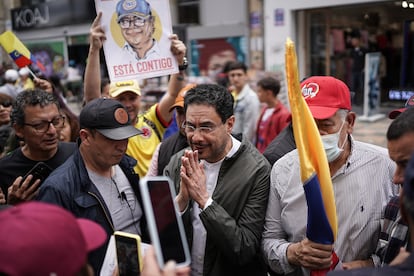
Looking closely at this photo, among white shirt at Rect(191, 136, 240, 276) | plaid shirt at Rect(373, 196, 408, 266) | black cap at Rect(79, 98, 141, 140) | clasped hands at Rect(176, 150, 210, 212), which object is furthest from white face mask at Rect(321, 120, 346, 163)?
black cap at Rect(79, 98, 141, 140)

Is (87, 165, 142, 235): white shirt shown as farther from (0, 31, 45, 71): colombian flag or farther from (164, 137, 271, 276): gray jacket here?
(0, 31, 45, 71): colombian flag

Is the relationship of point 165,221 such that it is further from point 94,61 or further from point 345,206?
point 94,61

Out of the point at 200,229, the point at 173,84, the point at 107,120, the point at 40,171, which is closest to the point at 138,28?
the point at 173,84

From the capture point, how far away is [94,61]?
3.31 m

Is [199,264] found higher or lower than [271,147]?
lower

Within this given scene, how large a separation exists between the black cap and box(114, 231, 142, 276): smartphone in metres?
0.76

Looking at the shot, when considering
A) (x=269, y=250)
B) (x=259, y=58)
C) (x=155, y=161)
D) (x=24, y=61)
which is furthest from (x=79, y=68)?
(x=269, y=250)

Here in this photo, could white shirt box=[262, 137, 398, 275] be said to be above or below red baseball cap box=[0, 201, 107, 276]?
below

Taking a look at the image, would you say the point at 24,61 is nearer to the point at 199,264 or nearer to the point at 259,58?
the point at 199,264

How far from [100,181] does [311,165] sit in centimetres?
121

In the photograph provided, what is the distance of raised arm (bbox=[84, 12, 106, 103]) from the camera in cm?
316

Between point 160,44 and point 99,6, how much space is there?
0.48m

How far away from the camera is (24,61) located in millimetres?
4391

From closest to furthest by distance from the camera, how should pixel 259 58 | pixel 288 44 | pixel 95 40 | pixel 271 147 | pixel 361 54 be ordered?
pixel 288 44 → pixel 95 40 → pixel 271 147 → pixel 361 54 → pixel 259 58
